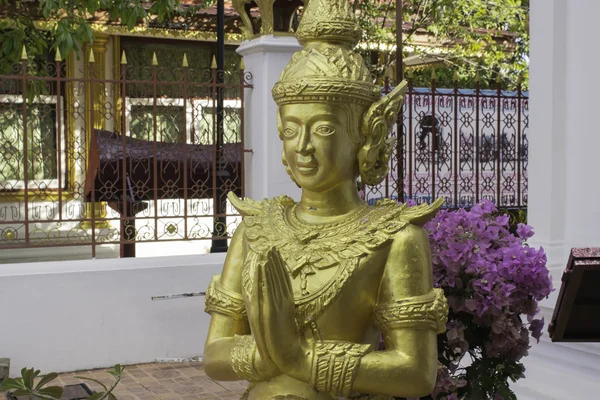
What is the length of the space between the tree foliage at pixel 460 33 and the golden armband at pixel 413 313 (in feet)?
26.8

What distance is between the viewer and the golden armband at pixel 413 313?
2264 mm

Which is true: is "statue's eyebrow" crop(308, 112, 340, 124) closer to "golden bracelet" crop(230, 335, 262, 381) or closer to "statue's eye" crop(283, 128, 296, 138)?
"statue's eye" crop(283, 128, 296, 138)

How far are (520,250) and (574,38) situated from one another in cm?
239

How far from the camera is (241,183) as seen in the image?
21.4 ft

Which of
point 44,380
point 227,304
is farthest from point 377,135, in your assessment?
point 44,380

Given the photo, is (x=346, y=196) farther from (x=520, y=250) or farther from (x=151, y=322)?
(x=151, y=322)

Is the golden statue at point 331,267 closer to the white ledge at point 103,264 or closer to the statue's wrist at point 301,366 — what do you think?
the statue's wrist at point 301,366

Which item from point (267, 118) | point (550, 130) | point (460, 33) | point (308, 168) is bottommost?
point (308, 168)

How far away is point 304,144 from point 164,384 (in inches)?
144

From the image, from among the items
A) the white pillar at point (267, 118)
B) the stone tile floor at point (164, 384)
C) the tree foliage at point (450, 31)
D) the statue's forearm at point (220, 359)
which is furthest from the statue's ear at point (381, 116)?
the tree foliage at point (450, 31)

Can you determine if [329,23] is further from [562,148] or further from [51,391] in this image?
[562,148]

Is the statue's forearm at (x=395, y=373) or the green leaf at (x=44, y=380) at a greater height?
the statue's forearm at (x=395, y=373)

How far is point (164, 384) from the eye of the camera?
5609 mm

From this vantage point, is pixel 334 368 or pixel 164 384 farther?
pixel 164 384
